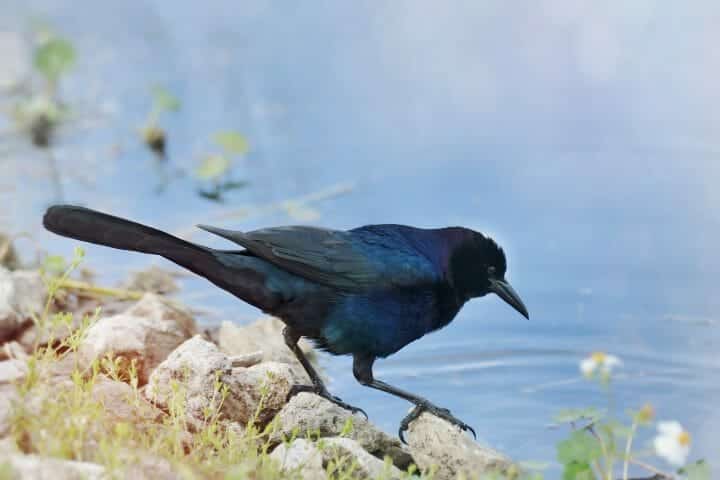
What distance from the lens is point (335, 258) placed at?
4.95 meters

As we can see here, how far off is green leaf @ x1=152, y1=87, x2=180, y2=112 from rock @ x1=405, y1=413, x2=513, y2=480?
15.9 feet

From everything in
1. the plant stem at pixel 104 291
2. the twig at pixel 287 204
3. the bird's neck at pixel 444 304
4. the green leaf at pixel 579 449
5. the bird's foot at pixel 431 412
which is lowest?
the green leaf at pixel 579 449

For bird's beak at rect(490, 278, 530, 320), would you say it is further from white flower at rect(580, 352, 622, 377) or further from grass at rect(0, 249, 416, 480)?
white flower at rect(580, 352, 622, 377)

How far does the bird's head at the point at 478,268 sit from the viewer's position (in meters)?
5.20

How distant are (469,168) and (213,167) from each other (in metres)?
1.63

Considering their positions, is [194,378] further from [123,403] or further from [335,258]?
[335,258]

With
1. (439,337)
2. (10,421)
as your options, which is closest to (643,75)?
(439,337)

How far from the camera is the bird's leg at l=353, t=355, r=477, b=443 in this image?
494 centimetres

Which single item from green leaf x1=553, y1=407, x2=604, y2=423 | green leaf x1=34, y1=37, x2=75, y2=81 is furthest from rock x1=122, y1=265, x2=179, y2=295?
green leaf x1=553, y1=407, x2=604, y2=423

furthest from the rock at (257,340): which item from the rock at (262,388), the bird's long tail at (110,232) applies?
the bird's long tail at (110,232)

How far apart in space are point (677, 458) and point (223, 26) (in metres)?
8.29

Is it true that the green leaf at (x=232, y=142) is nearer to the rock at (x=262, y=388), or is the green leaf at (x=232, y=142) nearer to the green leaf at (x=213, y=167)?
the green leaf at (x=213, y=167)

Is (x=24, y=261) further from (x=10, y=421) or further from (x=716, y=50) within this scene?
(x=716, y=50)

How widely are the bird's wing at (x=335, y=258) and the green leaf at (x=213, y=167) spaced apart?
11.4 feet
